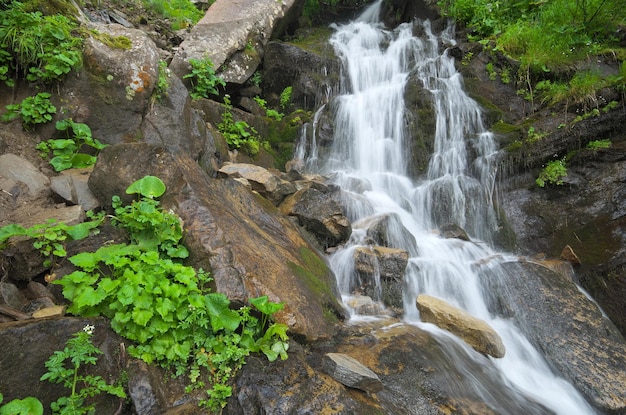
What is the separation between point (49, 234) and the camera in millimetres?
2934

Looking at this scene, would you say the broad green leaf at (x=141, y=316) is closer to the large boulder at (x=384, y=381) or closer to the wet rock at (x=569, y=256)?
the large boulder at (x=384, y=381)

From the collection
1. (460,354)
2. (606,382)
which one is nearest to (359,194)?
(460,354)

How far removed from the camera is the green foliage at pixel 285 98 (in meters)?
10.4

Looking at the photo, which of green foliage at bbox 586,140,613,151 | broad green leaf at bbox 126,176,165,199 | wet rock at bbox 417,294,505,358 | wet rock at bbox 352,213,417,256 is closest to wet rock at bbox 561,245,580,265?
green foliage at bbox 586,140,613,151

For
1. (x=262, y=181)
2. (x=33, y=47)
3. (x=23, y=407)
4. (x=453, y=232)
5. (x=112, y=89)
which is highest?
(x=33, y=47)

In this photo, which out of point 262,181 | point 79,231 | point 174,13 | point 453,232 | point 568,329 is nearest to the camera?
point 79,231

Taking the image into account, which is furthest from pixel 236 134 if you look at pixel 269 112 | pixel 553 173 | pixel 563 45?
pixel 563 45

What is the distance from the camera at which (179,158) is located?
3.90 m

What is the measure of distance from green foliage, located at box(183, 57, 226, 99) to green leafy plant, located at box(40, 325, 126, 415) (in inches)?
266

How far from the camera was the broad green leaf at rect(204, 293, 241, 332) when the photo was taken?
2598 mm

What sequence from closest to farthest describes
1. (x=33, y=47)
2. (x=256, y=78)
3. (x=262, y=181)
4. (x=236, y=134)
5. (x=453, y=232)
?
(x=33, y=47), (x=262, y=181), (x=453, y=232), (x=236, y=134), (x=256, y=78)

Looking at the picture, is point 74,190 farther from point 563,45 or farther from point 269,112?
point 563,45

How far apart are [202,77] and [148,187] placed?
564cm

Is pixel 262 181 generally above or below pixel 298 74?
below
